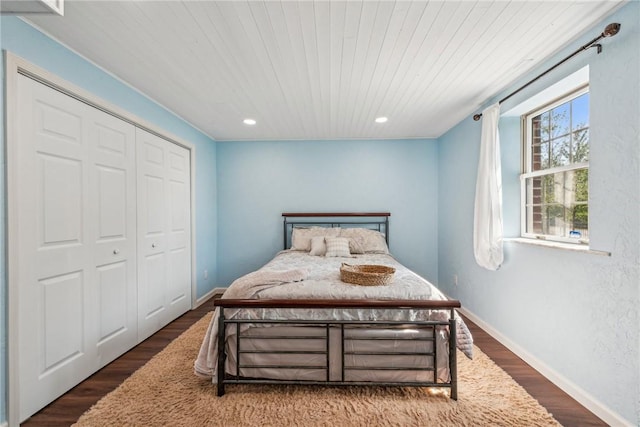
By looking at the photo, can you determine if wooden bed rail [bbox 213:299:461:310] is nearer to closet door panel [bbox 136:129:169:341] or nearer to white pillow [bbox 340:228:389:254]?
closet door panel [bbox 136:129:169:341]

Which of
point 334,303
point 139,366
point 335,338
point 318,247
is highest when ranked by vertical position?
point 318,247

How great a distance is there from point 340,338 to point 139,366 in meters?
1.67

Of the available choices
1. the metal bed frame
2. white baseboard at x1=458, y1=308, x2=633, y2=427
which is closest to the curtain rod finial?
the metal bed frame

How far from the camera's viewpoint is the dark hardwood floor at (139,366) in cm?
162

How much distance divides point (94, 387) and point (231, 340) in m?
1.05

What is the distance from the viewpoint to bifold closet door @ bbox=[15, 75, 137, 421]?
5.22 feet

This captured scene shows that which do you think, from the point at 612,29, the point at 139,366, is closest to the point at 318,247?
the point at 139,366

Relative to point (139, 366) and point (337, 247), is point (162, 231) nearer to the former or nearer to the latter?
point (139, 366)

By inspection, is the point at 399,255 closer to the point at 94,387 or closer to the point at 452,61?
the point at 452,61

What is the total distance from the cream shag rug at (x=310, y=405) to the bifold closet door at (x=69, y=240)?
41 cm

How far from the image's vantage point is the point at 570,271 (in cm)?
183

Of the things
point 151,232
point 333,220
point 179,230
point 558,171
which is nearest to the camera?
point 558,171

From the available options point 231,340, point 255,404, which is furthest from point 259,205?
point 255,404

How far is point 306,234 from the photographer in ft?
12.5
